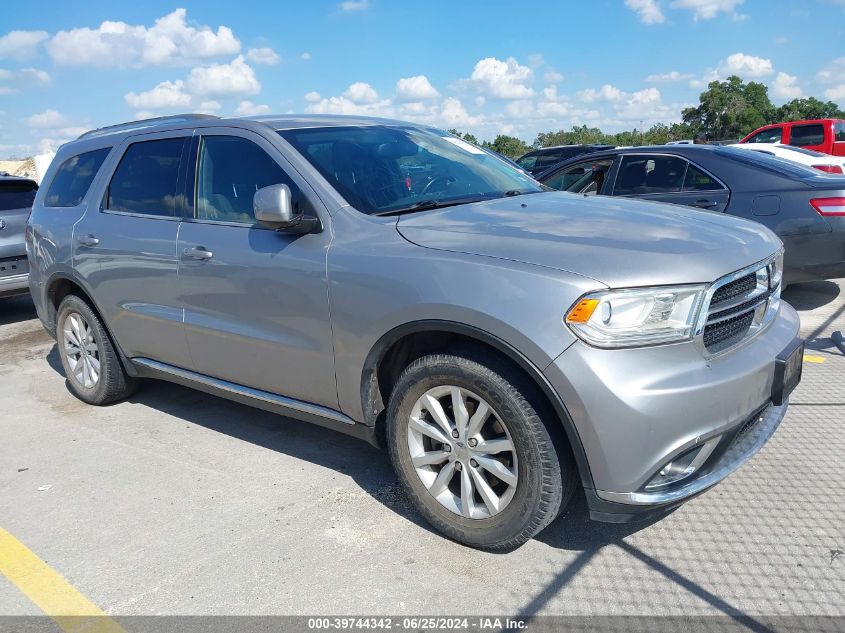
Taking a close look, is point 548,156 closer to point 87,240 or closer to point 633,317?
point 87,240

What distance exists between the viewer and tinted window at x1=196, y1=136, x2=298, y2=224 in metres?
3.65

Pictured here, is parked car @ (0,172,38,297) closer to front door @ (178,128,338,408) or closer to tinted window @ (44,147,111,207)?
tinted window @ (44,147,111,207)

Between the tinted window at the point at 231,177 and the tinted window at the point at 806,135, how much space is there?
19.1 m

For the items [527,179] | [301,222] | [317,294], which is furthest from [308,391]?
[527,179]

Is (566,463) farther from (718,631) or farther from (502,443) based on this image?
(718,631)

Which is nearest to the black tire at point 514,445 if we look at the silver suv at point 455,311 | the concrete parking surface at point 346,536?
the silver suv at point 455,311

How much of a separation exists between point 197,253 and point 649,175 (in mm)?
4537

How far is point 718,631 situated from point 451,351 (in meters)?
1.37

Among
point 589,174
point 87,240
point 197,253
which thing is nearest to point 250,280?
point 197,253

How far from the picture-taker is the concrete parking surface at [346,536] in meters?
2.69

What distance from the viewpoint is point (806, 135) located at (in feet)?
A: 62.6

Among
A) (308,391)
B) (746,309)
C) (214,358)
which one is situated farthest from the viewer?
(214,358)

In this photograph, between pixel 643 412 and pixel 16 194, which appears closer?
pixel 643 412

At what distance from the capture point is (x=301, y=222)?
3.29 metres
